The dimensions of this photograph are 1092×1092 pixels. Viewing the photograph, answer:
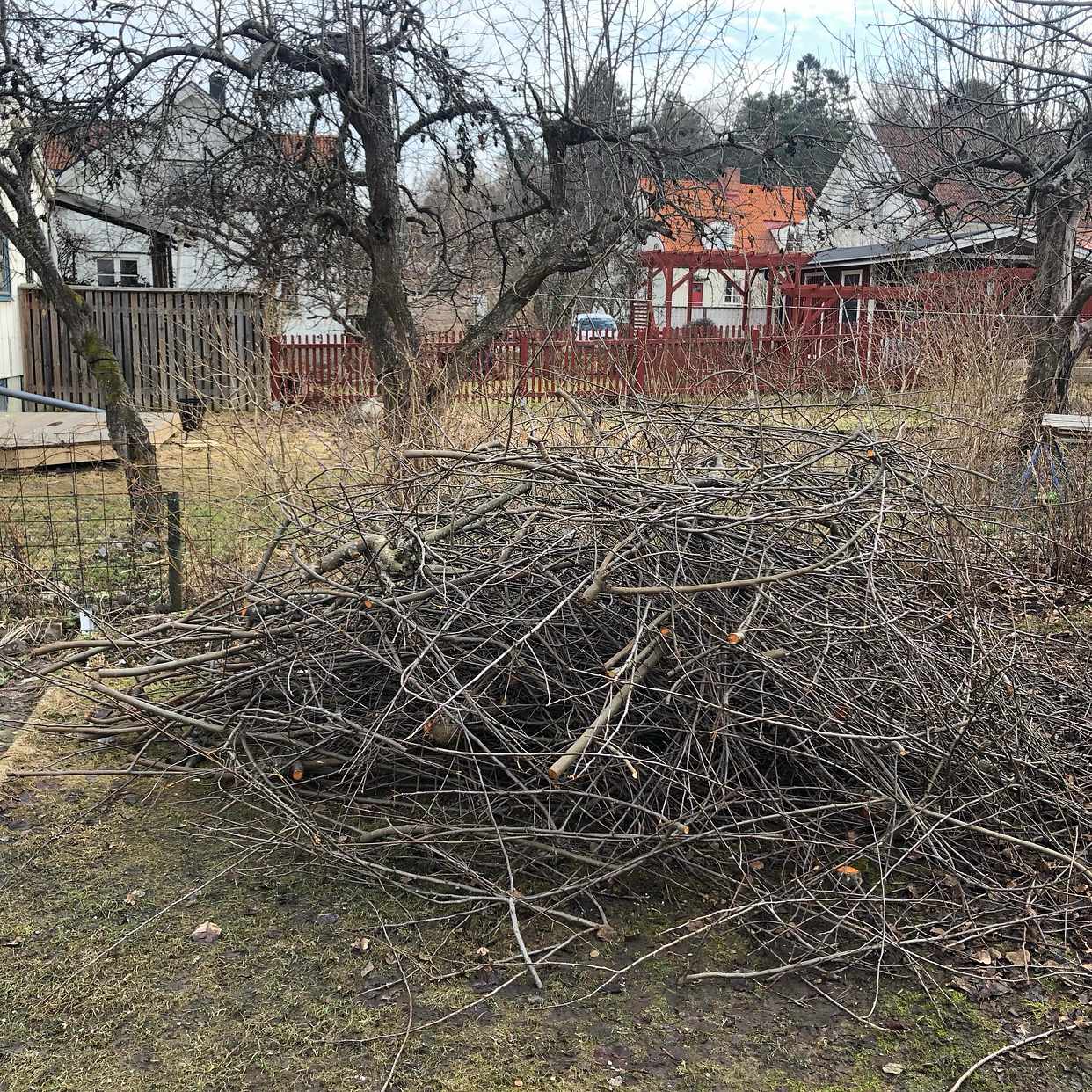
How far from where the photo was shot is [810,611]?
396 cm

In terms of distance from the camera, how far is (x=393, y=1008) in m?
3.02

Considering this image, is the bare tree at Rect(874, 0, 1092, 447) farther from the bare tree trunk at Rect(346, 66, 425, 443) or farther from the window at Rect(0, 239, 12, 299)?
the window at Rect(0, 239, 12, 299)

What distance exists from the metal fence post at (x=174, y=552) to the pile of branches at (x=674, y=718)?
2.32m

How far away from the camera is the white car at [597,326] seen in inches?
795

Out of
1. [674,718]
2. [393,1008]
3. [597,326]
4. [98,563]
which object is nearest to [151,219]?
[98,563]

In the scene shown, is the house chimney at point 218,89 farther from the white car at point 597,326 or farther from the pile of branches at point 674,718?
the white car at point 597,326

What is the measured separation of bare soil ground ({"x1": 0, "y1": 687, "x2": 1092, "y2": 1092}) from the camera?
2758 millimetres

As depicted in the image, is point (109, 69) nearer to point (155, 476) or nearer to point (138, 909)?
point (155, 476)

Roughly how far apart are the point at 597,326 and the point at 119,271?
36.8 feet

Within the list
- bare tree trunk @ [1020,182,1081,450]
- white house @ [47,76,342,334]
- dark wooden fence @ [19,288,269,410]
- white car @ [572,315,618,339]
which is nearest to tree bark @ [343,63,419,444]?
white house @ [47,76,342,334]

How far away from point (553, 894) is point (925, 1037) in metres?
1.14

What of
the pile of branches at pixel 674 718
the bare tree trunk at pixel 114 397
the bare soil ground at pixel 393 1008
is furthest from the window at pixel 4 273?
the bare soil ground at pixel 393 1008

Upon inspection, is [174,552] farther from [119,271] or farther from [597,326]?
[119,271]

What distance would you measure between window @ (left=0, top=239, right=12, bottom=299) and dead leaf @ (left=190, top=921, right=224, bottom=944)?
13.9 m
